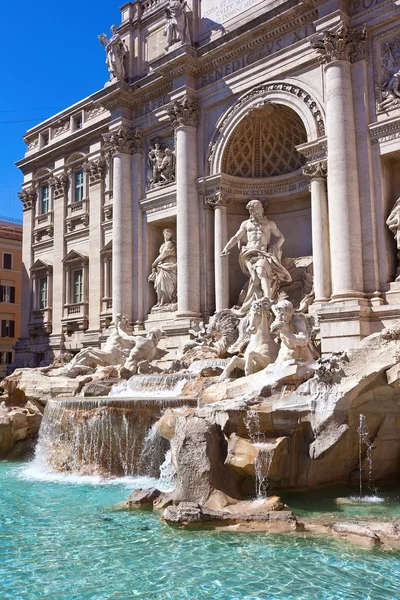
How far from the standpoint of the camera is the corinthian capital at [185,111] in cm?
1948

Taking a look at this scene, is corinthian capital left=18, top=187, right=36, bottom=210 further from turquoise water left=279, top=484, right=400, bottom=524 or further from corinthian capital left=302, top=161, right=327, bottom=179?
turquoise water left=279, top=484, right=400, bottom=524

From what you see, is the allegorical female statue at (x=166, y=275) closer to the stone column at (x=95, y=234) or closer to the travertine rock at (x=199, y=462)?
the stone column at (x=95, y=234)

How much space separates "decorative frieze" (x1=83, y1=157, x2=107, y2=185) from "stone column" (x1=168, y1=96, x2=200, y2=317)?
17.8ft

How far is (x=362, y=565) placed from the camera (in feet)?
20.6

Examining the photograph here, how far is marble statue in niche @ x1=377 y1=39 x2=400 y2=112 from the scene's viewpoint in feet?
49.3

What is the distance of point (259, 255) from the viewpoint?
17.4 m

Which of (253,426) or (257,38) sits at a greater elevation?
(257,38)

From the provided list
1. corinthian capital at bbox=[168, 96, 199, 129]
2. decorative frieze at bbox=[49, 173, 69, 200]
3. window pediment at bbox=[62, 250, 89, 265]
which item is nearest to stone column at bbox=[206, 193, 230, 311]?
corinthian capital at bbox=[168, 96, 199, 129]

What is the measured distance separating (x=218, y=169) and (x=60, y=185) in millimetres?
9994

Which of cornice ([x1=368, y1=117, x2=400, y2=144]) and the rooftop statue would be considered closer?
cornice ([x1=368, y1=117, x2=400, y2=144])

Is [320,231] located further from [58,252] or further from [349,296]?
[58,252]

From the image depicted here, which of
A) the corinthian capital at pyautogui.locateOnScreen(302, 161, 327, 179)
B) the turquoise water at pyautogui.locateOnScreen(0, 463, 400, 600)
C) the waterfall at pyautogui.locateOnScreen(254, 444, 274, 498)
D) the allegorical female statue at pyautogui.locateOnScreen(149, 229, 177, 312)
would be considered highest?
the corinthian capital at pyautogui.locateOnScreen(302, 161, 327, 179)

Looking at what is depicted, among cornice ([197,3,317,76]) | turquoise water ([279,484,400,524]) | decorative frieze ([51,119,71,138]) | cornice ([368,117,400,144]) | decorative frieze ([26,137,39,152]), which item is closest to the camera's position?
turquoise water ([279,484,400,524])

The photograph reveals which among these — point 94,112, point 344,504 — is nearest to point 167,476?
point 344,504
